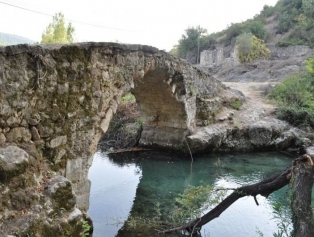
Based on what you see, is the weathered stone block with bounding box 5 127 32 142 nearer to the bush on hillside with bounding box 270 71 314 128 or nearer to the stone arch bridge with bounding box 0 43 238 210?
the stone arch bridge with bounding box 0 43 238 210

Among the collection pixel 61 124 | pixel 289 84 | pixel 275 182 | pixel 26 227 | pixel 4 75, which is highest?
pixel 289 84

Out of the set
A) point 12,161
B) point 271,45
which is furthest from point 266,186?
point 271,45

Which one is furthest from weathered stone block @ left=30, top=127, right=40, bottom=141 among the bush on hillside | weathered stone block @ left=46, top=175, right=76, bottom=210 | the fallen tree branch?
the bush on hillside

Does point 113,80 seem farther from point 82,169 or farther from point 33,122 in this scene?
point 33,122

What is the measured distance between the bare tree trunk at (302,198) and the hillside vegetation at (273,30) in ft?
87.4

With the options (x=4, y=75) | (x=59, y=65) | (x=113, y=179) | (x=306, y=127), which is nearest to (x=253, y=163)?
(x=306, y=127)

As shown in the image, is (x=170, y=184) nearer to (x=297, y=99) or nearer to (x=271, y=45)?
(x=297, y=99)

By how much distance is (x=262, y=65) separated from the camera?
24.7 meters

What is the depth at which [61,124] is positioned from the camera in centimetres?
491

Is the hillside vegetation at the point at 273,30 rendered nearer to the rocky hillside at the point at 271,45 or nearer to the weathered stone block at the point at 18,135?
the rocky hillside at the point at 271,45

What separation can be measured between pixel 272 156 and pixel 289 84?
435 cm

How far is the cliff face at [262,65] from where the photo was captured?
22138mm

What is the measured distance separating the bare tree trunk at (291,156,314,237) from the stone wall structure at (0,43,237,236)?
2.50 m

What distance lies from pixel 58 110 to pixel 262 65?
2231cm
